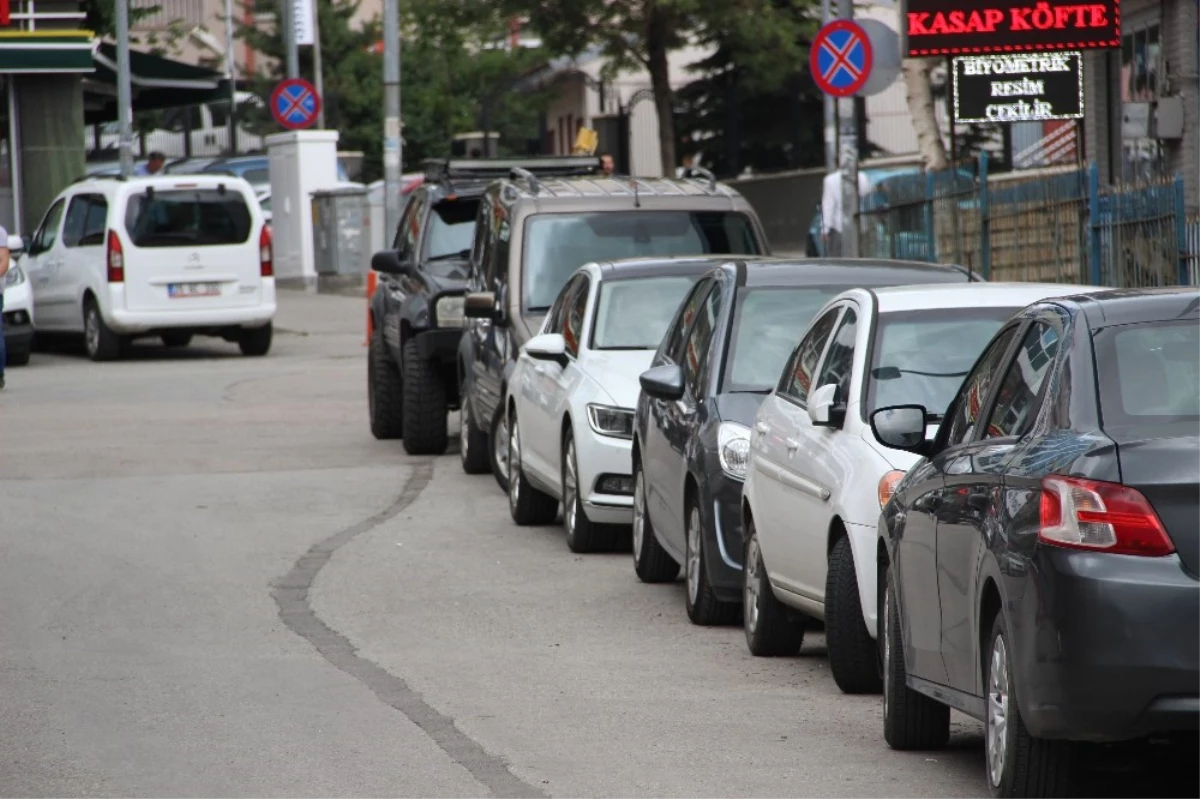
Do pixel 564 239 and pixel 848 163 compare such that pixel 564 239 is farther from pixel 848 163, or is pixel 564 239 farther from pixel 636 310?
pixel 848 163

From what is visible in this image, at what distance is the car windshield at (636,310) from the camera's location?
13172 millimetres

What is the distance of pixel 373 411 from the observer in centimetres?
1877

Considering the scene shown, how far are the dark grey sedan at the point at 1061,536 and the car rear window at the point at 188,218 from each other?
67.4 ft

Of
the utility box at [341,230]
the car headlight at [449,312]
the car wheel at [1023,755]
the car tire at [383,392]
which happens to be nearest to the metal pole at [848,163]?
the car tire at [383,392]

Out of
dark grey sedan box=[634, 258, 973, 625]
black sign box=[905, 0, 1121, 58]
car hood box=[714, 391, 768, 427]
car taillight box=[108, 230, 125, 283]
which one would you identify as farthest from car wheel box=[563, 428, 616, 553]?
car taillight box=[108, 230, 125, 283]

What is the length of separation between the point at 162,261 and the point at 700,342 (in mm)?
16750

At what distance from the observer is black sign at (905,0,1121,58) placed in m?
20.5

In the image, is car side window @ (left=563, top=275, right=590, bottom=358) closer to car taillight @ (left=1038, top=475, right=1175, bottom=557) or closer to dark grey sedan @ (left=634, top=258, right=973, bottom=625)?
dark grey sedan @ (left=634, top=258, right=973, bottom=625)

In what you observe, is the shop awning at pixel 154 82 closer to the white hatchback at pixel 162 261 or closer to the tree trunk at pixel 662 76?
the tree trunk at pixel 662 76

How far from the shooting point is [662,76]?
43.1 m

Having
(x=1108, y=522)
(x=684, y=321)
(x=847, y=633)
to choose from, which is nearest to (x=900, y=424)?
(x=1108, y=522)

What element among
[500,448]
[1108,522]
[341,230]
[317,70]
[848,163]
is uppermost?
[317,70]

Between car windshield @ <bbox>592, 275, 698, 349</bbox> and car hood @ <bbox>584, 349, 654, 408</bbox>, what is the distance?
0.09 meters

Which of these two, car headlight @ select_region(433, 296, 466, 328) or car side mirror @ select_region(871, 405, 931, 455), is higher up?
car side mirror @ select_region(871, 405, 931, 455)
